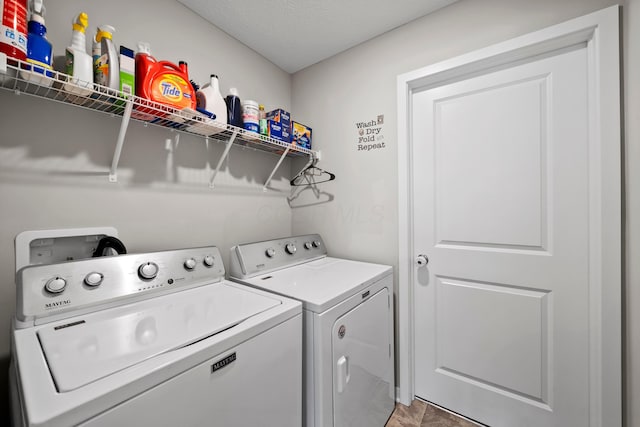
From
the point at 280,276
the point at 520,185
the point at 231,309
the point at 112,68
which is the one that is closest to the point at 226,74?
the point at 112,68

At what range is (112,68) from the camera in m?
1.07

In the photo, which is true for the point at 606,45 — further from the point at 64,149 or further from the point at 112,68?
the point at 64,149

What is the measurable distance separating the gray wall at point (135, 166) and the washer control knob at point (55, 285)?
351mm

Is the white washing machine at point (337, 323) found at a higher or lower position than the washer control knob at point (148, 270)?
lower

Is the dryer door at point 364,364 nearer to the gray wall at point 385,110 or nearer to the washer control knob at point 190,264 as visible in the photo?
the gray wall at point 385,110

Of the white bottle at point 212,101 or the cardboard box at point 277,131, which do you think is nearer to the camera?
the white bottle at point 212,101

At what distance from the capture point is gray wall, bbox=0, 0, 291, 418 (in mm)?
1074

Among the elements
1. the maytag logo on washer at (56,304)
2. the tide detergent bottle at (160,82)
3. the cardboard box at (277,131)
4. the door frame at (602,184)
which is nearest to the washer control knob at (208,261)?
the maytag logo on washer at (56,304)

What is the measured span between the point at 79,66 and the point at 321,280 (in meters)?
1.38

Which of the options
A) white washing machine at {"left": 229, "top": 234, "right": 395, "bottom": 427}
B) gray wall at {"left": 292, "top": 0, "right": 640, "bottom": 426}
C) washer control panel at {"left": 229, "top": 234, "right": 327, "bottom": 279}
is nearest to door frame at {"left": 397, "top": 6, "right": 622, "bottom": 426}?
gray wall at {"left": 292, "top": 0, "right": 640, "bottom": 426}

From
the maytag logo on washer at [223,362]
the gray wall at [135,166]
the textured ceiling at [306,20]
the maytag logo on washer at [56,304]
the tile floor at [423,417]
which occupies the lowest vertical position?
the tile floor at [423,417]

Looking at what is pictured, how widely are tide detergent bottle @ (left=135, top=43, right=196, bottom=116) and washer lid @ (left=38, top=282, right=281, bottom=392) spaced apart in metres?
0.90

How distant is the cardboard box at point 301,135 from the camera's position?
1.99 metres

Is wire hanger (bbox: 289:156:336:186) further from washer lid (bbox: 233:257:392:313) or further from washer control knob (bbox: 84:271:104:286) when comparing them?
washer control knob (bbox: 84:271:104:286)
